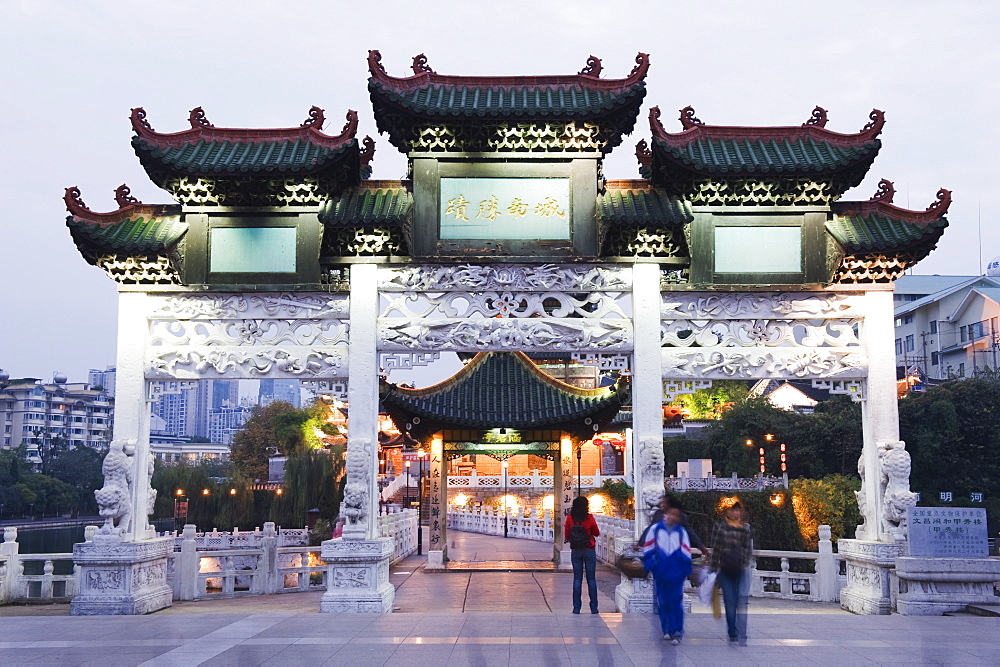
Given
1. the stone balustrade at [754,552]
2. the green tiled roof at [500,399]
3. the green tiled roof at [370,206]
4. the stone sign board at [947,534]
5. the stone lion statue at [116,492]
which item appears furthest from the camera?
the green tiled roof at [500,399]

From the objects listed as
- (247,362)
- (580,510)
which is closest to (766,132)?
(580,510)

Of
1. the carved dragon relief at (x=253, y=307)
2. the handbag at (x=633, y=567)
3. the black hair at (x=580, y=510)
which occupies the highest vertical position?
the carved dragon relief at (x=253, y=307)

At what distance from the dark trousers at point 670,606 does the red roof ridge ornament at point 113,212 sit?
8812 mm

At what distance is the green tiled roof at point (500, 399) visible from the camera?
1897cm


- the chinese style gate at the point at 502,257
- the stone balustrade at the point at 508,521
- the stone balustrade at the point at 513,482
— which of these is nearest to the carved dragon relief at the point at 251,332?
the chinese style gate at the point at 502,257

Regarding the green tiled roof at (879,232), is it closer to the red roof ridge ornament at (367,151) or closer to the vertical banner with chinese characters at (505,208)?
the vertical banner with chinese characters at (505,208)

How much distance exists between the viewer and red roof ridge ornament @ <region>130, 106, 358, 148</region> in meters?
12.7

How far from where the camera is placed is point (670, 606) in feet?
27.8

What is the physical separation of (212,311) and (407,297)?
2.74 m

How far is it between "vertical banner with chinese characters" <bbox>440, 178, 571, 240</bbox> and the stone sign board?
5885mm

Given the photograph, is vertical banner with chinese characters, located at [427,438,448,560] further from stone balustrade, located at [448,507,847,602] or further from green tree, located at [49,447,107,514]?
green tree, located at [49,447,107,514]

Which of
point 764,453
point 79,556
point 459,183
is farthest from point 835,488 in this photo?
point 79,556

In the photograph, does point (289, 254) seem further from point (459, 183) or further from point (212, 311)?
point (459, 183)

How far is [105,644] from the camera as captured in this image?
905 centimetres
